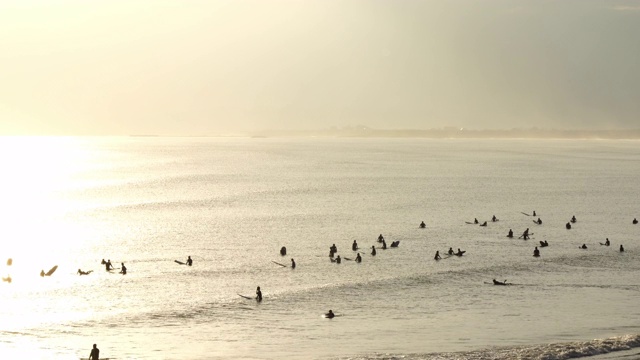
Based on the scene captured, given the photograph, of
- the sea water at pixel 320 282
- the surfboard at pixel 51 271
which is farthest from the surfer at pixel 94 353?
the surfboard at pixel 51 271

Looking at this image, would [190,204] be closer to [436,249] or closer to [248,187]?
[248,187]

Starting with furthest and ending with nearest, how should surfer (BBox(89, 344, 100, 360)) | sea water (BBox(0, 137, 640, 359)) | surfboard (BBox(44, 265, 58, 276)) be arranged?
surfboard (BBox(44, 265, 58, 276)), sea water (BBox(0, 137, 640, 359)), surfer (BBox(89, 344, 100, 360))

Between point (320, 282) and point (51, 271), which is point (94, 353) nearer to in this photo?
point (320, 282)

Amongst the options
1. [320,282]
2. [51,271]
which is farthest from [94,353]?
[51,271]

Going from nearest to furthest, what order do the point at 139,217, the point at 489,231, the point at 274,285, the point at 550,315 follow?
the point at 550,315, the point at 274,285, the point at 489,231, the point at 139,217

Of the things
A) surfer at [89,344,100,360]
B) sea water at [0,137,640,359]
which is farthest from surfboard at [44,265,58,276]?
surfer at [89,344,100,360]

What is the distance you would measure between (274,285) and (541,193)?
85206mm

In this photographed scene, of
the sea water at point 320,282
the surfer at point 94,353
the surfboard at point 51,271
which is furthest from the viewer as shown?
the surfboard at point 51,271

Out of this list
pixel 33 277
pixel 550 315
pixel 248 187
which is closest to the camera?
pixel 550 315

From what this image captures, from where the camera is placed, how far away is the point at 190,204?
11512 cm

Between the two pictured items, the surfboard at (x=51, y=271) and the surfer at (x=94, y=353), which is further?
the surfboard at (x=51, y=271)

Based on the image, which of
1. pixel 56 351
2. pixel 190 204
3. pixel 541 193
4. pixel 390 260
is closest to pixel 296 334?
pixel 56 351

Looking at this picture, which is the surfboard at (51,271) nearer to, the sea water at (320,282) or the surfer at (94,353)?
the sea water at (320,282)

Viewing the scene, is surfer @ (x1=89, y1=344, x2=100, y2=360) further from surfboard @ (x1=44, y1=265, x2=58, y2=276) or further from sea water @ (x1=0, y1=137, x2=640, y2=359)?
surfboard @ (x1=44, y1=265, x2=58, y2=276)
